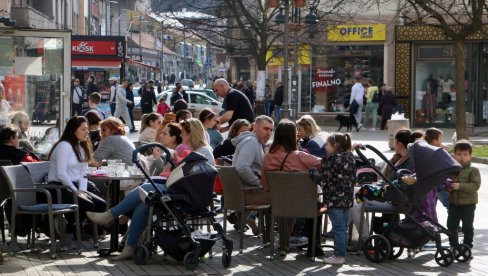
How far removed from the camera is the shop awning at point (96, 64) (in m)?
54.0

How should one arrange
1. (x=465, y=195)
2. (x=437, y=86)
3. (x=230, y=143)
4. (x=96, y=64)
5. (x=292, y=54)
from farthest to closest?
(x=96, y=64) → (x=292, y=54) → (x=437, y=86) → (x=230, y=143) → (x=465, y=195)

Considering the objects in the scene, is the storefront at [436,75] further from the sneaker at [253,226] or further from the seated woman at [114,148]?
the seated woman at [114,148]

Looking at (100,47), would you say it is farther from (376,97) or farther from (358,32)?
(376,97)

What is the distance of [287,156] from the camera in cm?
1139

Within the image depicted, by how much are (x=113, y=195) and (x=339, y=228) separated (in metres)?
2.74

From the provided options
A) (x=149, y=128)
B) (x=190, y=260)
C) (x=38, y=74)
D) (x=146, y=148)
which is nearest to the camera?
(x=190, y=260)

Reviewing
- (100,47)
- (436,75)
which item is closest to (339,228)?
(436,75)

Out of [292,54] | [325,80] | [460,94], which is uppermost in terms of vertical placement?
[292,54]

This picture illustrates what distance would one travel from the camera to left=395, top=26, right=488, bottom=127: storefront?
135 feet

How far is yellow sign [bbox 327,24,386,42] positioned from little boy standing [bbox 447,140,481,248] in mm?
34052

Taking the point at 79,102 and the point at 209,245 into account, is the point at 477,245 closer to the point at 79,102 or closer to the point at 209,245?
the point at 209,245

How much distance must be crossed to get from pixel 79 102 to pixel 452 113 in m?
14.6

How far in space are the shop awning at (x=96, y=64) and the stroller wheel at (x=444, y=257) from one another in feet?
143

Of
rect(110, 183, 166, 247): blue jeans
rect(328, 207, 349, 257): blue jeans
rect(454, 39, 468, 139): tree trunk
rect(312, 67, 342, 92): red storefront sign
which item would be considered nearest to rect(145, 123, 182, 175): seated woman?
rect(110, 183, 166, 247): blue jeans
